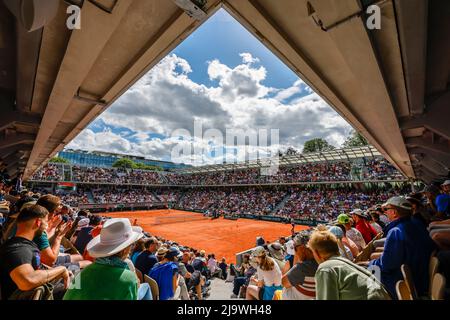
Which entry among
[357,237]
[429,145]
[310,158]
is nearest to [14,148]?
[357,237]

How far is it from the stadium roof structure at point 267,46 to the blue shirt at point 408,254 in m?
2.39

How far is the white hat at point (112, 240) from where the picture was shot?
1952mm

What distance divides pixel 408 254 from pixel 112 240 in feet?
11.4

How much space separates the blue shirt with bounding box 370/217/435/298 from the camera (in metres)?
2.50

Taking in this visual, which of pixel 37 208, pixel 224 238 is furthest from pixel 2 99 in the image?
pixel 224 238

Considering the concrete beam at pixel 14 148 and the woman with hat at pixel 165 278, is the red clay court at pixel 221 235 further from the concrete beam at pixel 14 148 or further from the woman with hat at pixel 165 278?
the concrete beam at pixel 14 148

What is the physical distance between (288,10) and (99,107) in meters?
5.14

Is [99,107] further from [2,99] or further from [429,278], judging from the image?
[429,278]

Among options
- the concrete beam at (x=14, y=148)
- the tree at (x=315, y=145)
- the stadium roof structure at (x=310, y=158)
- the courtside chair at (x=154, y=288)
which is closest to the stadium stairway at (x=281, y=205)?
the stadium roof structure at (x=310, y=158)

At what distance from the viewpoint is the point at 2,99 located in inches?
196

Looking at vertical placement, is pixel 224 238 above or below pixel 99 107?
below

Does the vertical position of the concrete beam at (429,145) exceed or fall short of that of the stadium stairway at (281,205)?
it exceeds it

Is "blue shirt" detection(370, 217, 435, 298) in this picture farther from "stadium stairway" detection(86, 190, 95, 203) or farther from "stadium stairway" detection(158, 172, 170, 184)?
"stadium stairway" detection(158, 172, 170, 184)

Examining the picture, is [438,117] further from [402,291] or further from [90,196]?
[90,196]
